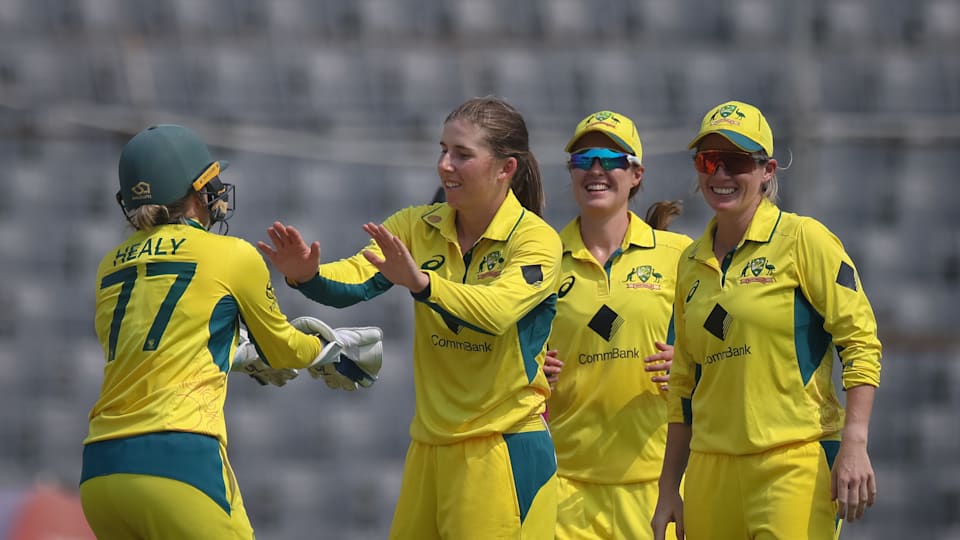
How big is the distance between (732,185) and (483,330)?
85 centimetres

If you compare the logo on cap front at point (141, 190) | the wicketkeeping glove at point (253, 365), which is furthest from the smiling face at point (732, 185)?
the logo on cap front at point (141, 190)

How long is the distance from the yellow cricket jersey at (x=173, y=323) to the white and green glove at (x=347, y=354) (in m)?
0.42

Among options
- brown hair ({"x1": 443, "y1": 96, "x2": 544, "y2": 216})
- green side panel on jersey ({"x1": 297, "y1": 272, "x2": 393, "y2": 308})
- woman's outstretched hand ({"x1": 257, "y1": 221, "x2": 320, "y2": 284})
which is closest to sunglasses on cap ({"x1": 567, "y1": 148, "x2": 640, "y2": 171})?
brown hair ({"x1": 443, "y1": 96, "x2": 544, "y2": 216})

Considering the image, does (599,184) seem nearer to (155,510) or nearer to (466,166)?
(466,166)

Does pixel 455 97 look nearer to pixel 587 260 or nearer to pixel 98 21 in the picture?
pixel 98 21

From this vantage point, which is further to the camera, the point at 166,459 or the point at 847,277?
the point at 847,277

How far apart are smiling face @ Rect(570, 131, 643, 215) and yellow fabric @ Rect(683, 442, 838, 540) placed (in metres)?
1.20

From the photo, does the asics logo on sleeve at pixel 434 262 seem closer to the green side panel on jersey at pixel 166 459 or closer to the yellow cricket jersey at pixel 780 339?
the yellow cricket jersey at pixel 780 339

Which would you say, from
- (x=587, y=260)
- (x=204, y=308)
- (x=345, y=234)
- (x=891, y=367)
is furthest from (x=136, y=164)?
(x=891, y=367)

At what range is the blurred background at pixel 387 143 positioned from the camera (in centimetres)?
717

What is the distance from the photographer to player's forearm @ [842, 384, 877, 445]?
→ 3.80m

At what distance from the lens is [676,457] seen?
429 centimetres

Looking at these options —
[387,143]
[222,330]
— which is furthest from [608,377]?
[387,143]

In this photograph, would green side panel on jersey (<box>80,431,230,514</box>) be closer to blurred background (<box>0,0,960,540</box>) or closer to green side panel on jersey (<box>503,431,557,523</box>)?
green side panel on jersey (<box>503,431,557,523</box>)
